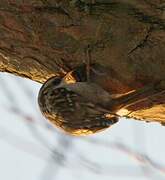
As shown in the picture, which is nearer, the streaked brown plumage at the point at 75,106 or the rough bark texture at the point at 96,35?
the rough bark texture at the point at 96,35

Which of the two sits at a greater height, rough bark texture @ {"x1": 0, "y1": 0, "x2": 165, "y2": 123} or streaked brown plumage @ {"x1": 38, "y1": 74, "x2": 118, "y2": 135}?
rough bark texture @ {"x1": 0, "y1": 0, "x2": 165, "y2": 123}

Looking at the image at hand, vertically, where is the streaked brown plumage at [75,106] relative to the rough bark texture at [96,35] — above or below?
below

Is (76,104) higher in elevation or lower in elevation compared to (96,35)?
lower

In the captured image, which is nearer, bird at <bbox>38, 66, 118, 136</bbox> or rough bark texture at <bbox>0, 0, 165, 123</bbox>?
rough bark texture at <bbox>0, 0, 165, 123</bbox>

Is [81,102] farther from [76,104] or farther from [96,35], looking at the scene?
[96,35]

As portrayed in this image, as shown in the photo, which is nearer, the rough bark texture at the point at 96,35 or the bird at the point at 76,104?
the rough bark texture at the point at 96,35

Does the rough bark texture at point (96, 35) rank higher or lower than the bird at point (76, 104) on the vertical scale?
higher

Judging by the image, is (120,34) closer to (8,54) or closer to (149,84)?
(149,84)

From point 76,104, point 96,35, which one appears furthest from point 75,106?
point 96,35

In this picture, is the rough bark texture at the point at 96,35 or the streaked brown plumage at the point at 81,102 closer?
the rough bark texture at the point at 96,35
